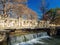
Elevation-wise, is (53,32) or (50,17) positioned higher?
(50,17)

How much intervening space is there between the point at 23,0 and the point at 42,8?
37.8ft

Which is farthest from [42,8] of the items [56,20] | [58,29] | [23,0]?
[58,29]

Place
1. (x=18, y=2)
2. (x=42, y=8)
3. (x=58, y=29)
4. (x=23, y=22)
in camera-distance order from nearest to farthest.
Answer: (x=23, y=22), (x=58, y=29), (x=18, y=2), (x=42, y=8)

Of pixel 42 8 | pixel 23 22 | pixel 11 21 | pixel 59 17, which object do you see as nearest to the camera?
pixel 11 21

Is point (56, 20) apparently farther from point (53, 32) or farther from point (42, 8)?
point (53, 32)

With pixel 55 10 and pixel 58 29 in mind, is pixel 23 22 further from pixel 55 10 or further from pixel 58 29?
pixel 55 10

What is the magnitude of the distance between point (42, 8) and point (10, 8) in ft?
48.7

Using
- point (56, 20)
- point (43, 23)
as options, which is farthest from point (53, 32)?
point (56, 20)

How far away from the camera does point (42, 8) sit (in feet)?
121

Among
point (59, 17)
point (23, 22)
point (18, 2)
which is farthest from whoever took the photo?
point (59, 17)

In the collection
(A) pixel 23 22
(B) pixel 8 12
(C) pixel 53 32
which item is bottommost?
(C) pixel 53 32

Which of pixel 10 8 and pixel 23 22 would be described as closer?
pixel 23 22

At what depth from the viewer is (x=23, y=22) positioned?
21.7 meters

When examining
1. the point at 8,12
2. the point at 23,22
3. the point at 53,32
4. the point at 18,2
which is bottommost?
the point at 53,32
